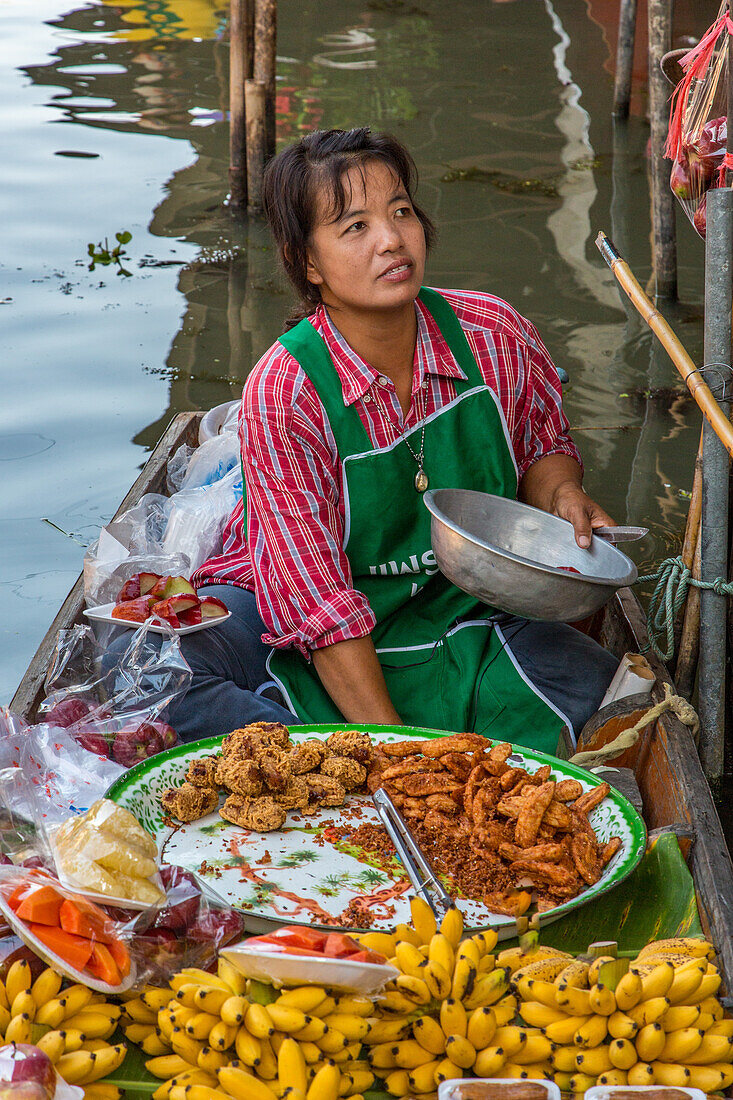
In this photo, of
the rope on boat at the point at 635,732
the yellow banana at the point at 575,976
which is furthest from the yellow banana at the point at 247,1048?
the rope on boat at the point at 635,732

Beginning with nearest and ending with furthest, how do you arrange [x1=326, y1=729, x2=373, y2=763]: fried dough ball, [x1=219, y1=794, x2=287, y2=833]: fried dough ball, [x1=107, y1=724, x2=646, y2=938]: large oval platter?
[x1=107, y1=724, x2=646, y2=938]: large oval platter < [x1=219, y1=794, x2=287, y2=833]: fried dough ball < [x1=326, y1=729, x2=373, y2=763]: fried dough ball

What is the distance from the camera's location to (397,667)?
221 centimetres

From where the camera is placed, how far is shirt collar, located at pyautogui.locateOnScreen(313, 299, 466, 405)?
2.14 meters

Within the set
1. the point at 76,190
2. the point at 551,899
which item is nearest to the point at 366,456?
the point at 551,899

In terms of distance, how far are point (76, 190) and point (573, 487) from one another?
18.8ft

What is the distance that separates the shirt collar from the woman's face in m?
0.11

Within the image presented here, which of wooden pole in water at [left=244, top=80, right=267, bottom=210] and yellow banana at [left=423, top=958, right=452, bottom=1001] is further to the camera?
wooden pole in water at [left=244, top=80, right=267, bottom=210]

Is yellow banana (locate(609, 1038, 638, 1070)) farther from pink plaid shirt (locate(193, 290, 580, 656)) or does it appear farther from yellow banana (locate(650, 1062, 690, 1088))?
pink plaid shirt (locate(193, 290, 580, 656))

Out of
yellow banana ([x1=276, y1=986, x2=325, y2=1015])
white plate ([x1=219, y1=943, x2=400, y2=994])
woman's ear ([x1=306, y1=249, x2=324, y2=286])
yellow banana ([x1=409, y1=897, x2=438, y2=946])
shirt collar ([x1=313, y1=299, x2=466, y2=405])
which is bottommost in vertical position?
yellow banana ([x1=409, y1=897, x2=438, y2=946])

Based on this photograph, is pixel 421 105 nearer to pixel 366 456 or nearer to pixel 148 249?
pixel 148 249

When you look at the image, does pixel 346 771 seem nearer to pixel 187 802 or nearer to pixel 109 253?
pixel 187 802

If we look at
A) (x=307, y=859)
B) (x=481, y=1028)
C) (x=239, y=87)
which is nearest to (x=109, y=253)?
(x=239, y=87)

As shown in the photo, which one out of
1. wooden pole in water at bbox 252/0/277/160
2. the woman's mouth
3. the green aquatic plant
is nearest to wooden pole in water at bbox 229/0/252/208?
wooden pole in water at bbox 252/0/277/160

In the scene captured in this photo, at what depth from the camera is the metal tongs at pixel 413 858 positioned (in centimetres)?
151
